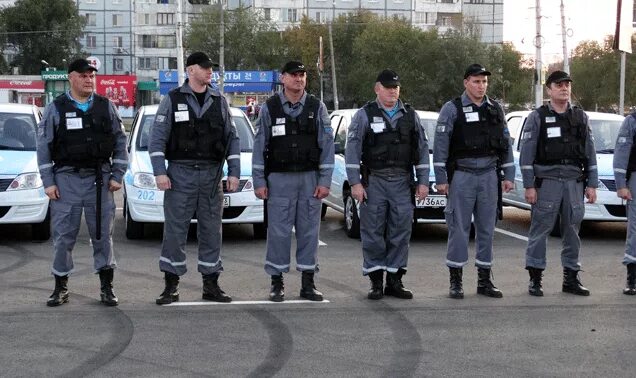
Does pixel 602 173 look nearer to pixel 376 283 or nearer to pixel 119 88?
pixel 376 283

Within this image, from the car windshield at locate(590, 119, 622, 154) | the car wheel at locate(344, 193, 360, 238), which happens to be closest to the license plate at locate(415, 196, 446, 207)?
the car wheel at locate(344, 193, 360, 238)

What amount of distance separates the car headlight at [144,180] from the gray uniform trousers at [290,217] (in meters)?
3.49

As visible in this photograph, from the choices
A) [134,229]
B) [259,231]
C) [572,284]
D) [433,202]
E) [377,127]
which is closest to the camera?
[377,127]

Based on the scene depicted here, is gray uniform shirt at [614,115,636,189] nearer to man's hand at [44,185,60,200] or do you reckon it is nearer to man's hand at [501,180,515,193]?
man's hand at [501,180,515,193]

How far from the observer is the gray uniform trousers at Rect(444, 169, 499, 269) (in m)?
8.34

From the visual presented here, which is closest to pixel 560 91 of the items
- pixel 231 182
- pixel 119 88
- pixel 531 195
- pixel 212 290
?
pixel 531 195

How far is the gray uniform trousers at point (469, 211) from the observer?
834 centimetres

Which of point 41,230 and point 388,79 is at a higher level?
point 388,79

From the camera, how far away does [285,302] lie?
7.98 metres

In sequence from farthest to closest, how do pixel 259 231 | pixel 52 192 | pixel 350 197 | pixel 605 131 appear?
pixel 605 131 → pixel 350 197 → pixel 259 231 → pixel 52 192

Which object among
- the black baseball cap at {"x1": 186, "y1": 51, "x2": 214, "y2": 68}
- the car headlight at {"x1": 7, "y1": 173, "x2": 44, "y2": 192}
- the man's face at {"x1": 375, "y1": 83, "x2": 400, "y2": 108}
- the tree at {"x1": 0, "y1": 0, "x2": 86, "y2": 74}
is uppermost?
the tree at {"x1": 0, "y1": 0, "x2": 86, "y2": 74}

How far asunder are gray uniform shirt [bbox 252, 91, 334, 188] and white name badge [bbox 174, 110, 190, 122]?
0.62 m

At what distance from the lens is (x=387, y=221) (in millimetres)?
8391

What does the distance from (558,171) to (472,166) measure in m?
0.79
